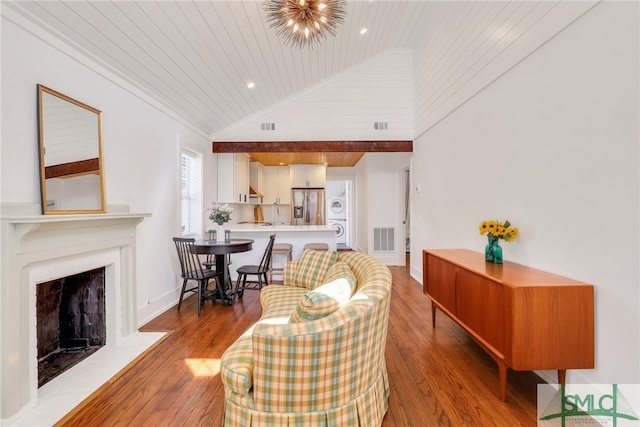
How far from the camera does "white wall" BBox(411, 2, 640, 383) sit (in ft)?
5.25

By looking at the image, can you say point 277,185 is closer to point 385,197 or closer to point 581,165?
point 385,197

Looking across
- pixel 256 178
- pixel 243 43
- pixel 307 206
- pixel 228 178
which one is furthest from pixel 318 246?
pixel 243 43

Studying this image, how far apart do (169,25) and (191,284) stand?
139 inches

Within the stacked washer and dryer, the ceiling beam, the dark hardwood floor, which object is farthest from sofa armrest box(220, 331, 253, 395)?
the stacked washer and dryer

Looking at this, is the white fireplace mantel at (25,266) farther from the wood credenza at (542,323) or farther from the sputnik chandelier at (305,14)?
the wood credenza at (542,323)

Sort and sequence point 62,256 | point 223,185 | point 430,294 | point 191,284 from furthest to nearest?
point 223,185 → point 191,284 → point 430,294 → point 62,256

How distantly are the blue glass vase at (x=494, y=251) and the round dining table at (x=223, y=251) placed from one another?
116 inches

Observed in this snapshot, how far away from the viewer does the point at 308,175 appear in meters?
7.75

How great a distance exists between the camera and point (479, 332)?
2221mm

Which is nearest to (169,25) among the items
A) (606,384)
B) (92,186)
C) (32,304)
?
(92,186)

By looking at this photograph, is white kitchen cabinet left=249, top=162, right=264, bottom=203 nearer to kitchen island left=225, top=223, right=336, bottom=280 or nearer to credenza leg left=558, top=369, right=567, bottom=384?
kitchen island left=225, top=223, right=336, bottom=280

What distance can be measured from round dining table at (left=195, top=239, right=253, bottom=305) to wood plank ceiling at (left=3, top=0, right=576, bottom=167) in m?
1.96

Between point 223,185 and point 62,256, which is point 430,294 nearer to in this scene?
point 62,256

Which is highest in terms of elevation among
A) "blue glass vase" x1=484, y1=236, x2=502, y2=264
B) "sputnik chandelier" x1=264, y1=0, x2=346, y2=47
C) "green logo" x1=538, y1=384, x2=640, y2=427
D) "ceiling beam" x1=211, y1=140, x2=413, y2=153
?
"sputnik chandelier" x1=264, y1=0, x2=346, y2=47
